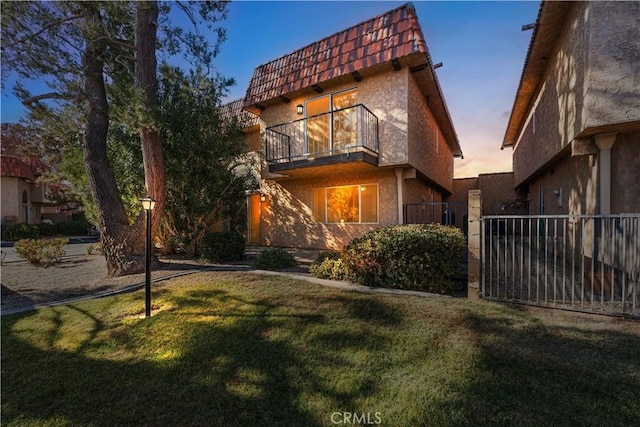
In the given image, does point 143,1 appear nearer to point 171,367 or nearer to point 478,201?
point 171,367

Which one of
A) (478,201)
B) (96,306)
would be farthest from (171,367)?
(478,201)

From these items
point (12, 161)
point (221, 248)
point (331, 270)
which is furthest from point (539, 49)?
point (12, 161)

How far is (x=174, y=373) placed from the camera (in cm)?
311

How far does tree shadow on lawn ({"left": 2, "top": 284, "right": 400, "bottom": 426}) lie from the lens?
2.55m

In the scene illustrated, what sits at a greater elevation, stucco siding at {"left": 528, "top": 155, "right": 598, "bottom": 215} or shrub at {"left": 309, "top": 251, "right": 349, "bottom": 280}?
stucco siding at {"left": 528, "top": 155, "right": 598, "bottom": 215}

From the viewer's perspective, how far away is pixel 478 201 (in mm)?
4691

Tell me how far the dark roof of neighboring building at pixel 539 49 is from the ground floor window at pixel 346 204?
19.0ft

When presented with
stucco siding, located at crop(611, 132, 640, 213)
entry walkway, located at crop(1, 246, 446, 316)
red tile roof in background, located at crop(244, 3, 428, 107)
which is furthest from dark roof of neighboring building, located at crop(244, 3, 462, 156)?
entry walkway, located at crop(1, 246, 446, 316)

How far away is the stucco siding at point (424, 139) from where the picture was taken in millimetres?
9039

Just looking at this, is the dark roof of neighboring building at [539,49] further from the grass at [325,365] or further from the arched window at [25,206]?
the arched window at [25,206]

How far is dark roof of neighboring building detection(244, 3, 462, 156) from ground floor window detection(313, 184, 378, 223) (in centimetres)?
379

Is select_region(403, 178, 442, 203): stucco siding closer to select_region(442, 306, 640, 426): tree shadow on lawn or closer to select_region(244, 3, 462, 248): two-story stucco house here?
select_region(244, 3, 462, 248): two-story stucco house

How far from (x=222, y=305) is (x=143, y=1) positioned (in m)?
7.18

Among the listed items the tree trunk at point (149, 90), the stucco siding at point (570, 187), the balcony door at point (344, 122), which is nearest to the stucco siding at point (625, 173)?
the stucco siding at point (570, 187)
